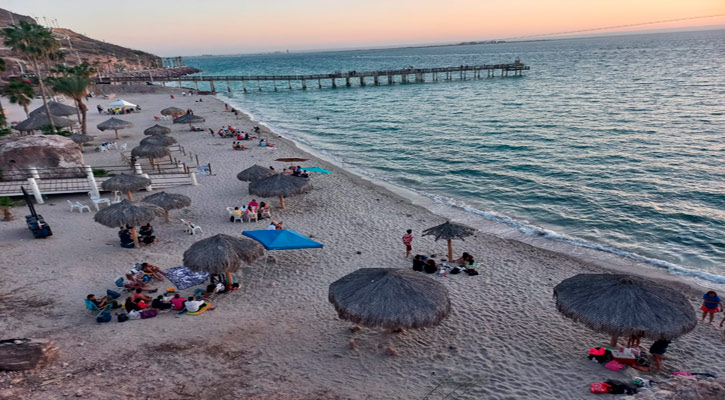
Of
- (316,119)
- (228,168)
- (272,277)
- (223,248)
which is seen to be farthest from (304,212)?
(316,119)

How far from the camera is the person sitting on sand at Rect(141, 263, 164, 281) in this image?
11.8 m

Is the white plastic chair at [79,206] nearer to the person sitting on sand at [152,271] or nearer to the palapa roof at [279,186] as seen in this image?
the palapa roof at [279,186]

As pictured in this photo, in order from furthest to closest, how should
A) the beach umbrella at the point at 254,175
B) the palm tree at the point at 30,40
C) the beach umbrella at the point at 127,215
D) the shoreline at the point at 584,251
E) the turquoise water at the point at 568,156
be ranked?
the palm tree at the point at 30,40
the beach umbrella at the point at 254,175
the turquoise water at the point at 568,156
the beach umbrella at the point at 127,215
the shoreline at the point at 584,251

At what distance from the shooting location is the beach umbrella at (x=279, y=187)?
55.4 ft

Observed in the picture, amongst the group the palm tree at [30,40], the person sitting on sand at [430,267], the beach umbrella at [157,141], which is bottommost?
the person sitting on sand at [430,267]

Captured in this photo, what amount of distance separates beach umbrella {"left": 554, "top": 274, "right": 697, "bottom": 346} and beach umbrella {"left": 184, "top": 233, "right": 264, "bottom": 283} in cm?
813

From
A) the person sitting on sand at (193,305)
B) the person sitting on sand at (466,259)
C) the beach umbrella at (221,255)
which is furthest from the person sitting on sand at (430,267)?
the person sitting on sand at (193,305)

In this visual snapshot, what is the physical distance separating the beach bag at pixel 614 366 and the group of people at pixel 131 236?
14.3m

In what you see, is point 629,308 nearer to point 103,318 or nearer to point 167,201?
point 103,318

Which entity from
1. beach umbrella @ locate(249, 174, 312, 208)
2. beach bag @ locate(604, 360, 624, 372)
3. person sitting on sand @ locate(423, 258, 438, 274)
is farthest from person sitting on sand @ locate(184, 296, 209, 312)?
beach bag @ locate(604, 360, 624, 372)

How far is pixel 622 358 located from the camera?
28.3 feet

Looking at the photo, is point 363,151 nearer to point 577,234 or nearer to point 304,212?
point 304,212

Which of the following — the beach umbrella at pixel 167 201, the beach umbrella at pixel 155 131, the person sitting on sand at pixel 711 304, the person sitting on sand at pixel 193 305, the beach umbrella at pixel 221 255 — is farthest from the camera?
the beach umbrella at pixel 155 131

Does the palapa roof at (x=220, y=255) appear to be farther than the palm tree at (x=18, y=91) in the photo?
No
